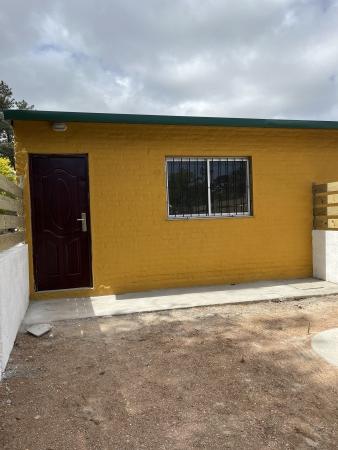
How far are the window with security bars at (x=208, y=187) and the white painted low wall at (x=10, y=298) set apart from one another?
2919mm

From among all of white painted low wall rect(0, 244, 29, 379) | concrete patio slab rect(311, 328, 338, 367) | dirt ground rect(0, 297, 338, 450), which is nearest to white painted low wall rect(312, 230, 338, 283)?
dirt ground rect(0, 297, 338, 450)

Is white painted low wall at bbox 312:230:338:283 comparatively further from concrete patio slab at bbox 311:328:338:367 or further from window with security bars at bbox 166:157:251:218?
concrete patio slab at bbox 311:328:338:367

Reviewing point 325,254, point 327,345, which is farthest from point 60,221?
point 325,254

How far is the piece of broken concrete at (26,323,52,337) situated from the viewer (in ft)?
15.4

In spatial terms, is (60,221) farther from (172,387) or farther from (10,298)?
(172,387)

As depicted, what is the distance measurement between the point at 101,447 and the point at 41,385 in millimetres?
1144

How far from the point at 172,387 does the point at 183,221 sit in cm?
411

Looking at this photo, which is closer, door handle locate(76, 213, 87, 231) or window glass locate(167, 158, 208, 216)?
door handle locate(76, 213, 87, 231)

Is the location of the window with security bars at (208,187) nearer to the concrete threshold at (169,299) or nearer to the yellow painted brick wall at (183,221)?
the yellow painted brick wall at (183,221)

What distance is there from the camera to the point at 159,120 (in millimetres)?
6629

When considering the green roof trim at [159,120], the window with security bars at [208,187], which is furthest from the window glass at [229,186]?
the green roof trim at [159,120]

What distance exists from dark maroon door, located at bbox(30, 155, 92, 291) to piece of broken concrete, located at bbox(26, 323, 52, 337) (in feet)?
5.57

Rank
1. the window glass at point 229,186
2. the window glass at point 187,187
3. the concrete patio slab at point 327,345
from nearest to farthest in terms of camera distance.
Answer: the concrete patio slab at point 327,345, the window glass at point 187,187, the window glass at point 229,186

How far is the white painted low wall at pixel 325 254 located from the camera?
7191 millimetres
